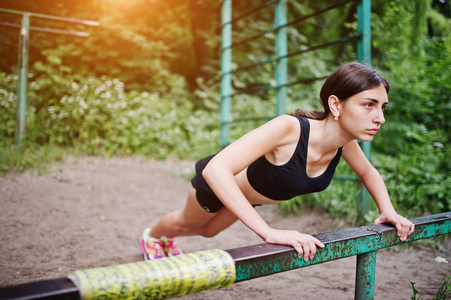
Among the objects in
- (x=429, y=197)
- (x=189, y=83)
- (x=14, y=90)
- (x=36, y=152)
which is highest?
(x=189, y=83)

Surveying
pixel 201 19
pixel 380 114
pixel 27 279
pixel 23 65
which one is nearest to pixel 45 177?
pixel 23 65

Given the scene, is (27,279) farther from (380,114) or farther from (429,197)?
(429,197)

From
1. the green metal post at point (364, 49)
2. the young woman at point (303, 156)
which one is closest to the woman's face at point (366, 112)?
the young woman at point (303, 156)

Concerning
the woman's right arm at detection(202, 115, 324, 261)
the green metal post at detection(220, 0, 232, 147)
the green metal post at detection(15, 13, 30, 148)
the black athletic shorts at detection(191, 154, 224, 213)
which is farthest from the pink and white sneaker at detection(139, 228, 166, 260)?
the green metal post at detection(15, 13, 30, 148)

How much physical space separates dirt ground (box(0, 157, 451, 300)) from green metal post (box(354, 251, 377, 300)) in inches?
20.4

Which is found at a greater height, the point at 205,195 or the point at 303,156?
the point at 303,156

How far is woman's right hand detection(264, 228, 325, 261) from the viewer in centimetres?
102

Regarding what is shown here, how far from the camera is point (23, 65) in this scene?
5215 mm

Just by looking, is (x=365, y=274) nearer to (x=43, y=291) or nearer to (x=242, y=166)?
(x=242, y=166)

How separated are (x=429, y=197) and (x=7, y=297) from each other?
364cm

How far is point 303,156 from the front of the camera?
1.48 metres

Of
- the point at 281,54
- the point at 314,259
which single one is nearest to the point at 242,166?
the point at 314,259

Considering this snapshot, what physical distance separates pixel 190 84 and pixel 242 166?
30.2 ft

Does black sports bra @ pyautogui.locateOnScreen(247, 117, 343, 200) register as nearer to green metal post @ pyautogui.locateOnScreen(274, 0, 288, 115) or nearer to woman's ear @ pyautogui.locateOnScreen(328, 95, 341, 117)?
woman's ear @ pyautogui.locateOnScreen(328, 95, 341, 117)
